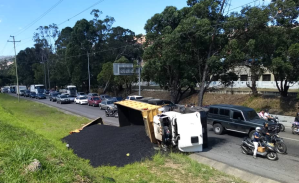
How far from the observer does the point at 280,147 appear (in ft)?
34.2

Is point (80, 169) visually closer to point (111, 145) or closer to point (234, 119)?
point (111, 145)

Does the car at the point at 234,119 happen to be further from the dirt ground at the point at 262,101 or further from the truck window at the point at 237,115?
the dirt ground at the point at 262,101

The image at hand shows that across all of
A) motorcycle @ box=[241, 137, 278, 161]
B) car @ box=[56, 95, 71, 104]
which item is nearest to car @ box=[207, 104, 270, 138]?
motorcycle @ box=[241, 137, 278, 161]

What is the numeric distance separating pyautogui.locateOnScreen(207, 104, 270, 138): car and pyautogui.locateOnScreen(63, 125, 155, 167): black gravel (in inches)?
183

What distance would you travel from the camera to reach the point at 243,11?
21.1 meters

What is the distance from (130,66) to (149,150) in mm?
26518

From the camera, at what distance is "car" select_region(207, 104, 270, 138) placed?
12992mm

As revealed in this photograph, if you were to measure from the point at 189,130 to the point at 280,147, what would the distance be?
4046 millimetres

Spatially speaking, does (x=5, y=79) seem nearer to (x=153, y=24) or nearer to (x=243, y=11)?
(x=153, y=24)

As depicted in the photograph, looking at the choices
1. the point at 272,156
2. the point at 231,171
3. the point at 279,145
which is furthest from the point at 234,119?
the point at 231,171

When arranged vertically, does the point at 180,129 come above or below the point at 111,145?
above

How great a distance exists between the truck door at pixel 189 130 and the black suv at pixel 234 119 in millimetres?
4346

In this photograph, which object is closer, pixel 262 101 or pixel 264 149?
pixel 264 149

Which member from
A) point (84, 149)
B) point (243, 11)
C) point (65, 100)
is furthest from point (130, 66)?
point (84, 149)
